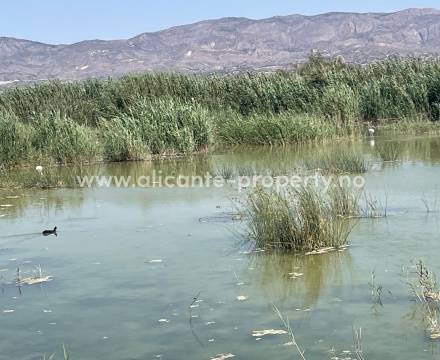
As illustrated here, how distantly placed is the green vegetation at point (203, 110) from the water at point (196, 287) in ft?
19.4

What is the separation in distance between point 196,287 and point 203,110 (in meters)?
11.1

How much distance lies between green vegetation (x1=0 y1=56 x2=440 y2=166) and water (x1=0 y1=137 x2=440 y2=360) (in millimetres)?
5914

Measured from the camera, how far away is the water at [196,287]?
463 centimetres

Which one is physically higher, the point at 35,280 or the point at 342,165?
the point at 342,165

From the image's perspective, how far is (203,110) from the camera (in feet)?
54.9

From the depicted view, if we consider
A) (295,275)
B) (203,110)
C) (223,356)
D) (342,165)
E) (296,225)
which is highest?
(203,110)

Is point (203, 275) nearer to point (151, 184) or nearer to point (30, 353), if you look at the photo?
point (30, 353)

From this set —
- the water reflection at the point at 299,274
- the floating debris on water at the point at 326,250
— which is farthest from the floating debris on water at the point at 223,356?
the floating debris on water at the point at 326,250

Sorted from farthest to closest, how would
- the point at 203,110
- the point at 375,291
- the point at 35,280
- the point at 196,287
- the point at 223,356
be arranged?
1. the point at 203,110
2. the point at 35,280
3. the point at 196,287
4. the point at 375,291
5. the point at 223,356

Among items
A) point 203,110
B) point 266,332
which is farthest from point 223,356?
A: point 203,110

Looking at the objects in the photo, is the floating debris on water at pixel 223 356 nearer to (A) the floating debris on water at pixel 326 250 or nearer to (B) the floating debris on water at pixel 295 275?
(B) the floating debris on water at pixel 295 275

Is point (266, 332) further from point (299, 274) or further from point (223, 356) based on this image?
point (299, 274)

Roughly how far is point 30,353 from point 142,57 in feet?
649

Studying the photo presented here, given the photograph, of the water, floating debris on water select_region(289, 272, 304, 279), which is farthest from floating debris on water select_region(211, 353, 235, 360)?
floating debris on water select_region(289, 272, 304, 279)
